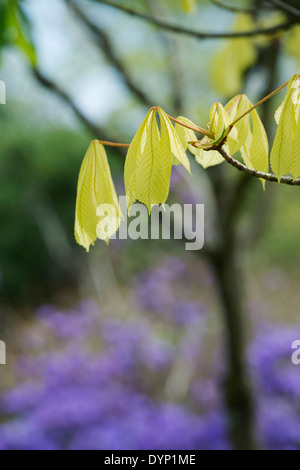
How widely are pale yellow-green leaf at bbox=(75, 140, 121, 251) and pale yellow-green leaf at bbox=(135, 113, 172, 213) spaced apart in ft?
0.18

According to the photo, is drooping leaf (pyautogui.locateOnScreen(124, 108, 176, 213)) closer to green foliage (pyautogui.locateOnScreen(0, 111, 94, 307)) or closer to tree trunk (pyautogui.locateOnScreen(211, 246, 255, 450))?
tree trunk (pyautogui.locateOnScreen(211, 246, 255, 450))

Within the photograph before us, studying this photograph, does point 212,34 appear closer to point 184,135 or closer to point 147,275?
point 184,135

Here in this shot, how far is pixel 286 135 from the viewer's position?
1.22 feet

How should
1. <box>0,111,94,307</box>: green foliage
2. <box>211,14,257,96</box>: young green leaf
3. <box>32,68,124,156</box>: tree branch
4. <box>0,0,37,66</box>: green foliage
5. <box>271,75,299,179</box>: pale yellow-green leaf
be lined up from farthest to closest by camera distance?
1. <box>0,111,94,307</box>: green foliage
2. <box>32,68,124,156</box>: tree branch
3. <box>211,14,257,96</box>: young green leaf
4. <box>0,0,37,66</box>: green foliage
5. <box>271,75,299,179</box>: pale yellow-green leaf

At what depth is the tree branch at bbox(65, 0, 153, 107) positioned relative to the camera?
1.18 meters

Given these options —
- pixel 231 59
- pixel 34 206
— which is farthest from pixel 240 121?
pixel 34 206

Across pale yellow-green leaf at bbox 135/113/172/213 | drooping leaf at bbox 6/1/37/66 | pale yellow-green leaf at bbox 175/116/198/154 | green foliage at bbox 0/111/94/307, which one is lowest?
pale yellow-green leaf at bbox 135/113/172/213

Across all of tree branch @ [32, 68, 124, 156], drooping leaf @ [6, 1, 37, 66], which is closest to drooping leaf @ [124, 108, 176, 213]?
drooping leaf @ [6, 1, 37, 66]

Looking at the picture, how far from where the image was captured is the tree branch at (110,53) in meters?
1.18

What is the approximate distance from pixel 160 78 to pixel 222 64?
3.84 m

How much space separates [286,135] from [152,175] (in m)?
0.12
